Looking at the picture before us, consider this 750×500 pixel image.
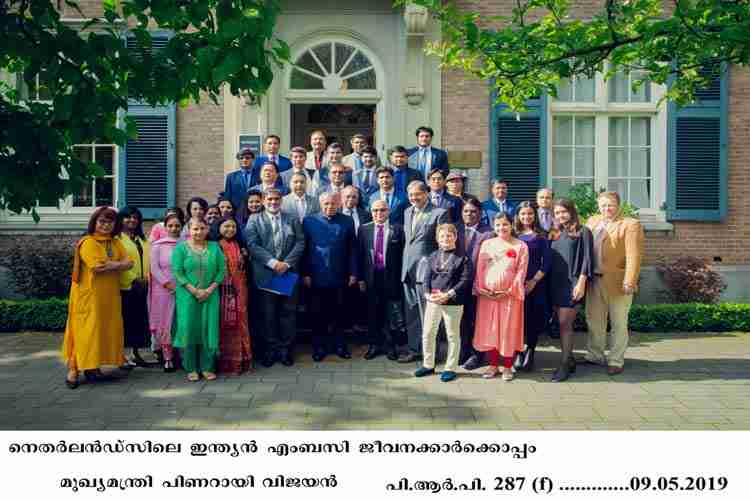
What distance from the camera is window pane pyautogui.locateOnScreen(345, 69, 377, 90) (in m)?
12.0

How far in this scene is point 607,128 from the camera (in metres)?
12.2

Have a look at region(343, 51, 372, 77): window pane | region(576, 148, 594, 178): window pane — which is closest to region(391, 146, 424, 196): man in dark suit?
region(343, 51, 372, 77): window pane

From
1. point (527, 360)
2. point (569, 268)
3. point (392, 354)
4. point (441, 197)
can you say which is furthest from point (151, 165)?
point (569, 268)

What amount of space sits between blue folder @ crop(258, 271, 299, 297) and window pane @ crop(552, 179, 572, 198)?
243 inches

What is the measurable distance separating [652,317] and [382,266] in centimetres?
434

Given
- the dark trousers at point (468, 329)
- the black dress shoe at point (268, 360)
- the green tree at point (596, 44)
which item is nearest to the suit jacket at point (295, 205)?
the black dress shoe at point (268, 360)

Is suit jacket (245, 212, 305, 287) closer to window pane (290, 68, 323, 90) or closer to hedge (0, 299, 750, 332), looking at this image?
hedge (0, 299, 750, 332)

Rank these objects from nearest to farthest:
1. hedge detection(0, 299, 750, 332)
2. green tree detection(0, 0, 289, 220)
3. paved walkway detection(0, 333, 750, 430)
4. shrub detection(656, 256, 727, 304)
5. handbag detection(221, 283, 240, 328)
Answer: green tree detection(0, 0, 289, 220)
paved walkway detection(0, 333, 750, 430)
handbag detection(221, 283, 240, 328)
hedge detection(0, 299, 750, 332)
shrub detection(656, 256, 727, 304)

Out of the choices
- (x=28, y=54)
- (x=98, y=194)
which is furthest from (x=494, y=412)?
(x=98, y=194)

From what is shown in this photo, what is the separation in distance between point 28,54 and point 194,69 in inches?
39.5

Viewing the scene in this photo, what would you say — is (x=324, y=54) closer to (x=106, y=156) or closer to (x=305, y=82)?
(x=305, y=82)

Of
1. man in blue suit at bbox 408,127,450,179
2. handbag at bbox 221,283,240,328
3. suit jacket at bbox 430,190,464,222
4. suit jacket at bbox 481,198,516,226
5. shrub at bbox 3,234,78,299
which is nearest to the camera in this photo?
handbag at bbox 221,283,240,328
